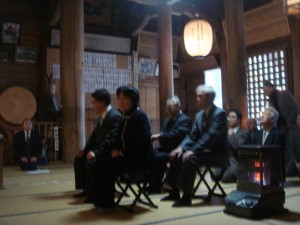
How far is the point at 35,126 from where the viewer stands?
28.7ft

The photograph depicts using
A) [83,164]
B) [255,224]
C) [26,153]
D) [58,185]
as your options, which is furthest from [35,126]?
[255,224]

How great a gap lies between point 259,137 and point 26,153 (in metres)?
4.42

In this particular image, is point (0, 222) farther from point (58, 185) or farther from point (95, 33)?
point (95, 33)

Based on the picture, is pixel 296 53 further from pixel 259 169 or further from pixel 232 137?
pixel 259 169

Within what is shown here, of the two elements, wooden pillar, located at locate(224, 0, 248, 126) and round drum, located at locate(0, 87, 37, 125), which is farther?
round drum, located at locate(0, 87, 37, 125)

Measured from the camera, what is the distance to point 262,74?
8.55 m

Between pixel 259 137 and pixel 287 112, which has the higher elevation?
pixel 287 112

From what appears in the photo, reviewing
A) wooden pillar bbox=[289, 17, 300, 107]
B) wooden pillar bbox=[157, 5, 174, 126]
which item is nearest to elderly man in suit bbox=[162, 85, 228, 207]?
wooden pillar bbox=[289, 17, 300, 107]

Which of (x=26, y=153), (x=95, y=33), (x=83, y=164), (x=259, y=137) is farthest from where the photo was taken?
(x=95, y=33)

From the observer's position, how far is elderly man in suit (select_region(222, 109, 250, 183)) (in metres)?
5.03

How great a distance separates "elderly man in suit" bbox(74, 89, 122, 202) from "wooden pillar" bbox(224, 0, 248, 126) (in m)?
2.90

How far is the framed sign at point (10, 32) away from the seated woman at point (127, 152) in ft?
21.3

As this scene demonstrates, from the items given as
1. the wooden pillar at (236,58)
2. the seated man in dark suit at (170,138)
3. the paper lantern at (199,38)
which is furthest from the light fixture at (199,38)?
the seated man in dark suit at (170,138)

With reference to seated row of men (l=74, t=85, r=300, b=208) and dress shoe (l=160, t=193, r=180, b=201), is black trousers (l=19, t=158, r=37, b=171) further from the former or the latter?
dress shoe (l=160, t=193, r=180, b=201)
